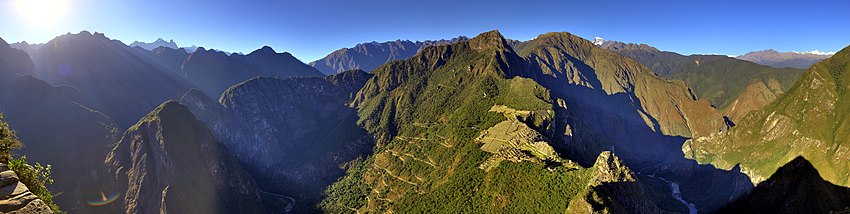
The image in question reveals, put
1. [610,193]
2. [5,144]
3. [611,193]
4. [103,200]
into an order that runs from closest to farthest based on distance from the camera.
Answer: [5,144], [610,193], [611,193], [103,200]

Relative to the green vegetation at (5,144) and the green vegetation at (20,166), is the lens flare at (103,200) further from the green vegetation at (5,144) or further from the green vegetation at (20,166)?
the green vegetation at (20,166)

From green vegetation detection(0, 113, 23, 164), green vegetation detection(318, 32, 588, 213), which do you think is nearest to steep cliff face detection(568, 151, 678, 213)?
green vegetation detection(318, 32, 588, 213)

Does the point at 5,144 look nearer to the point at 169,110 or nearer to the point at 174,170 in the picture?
the point at 174,170

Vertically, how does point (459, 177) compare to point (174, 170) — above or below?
above

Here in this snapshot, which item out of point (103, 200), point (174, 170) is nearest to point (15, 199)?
point (174, 170)

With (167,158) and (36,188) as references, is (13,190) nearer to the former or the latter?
(36,188)

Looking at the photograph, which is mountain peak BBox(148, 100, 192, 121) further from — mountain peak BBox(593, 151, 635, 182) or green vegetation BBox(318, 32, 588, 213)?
mountain peak BBox(593, 151, 635, 182)
